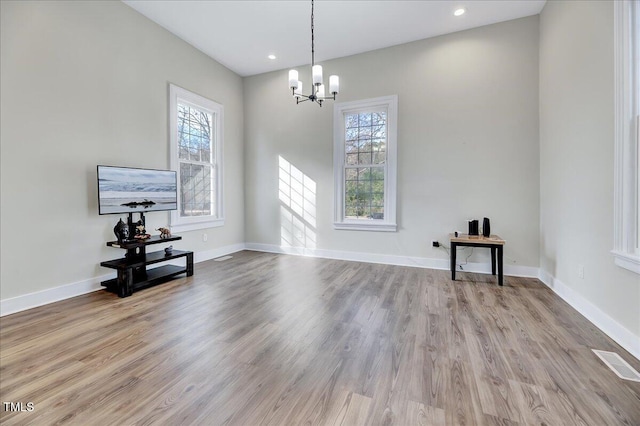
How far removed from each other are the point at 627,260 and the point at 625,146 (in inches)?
33.5

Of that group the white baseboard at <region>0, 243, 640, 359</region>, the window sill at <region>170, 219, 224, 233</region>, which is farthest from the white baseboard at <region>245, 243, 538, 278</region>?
the window sill at <region>170, 219, 224, 233</region>

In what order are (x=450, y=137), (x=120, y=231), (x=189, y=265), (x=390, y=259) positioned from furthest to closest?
(x=390, y=259)
(x=450, y=137)
(x=189, y=265)
(x=120, y=231)

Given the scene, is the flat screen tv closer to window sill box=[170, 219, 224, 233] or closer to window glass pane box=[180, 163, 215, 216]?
window sill box=[170, 219, 224, 233]

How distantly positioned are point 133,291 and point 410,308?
3.05 metres

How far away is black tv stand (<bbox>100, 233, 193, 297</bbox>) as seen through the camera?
9.91ft

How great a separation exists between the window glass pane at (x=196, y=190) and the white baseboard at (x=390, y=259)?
4.18 ft

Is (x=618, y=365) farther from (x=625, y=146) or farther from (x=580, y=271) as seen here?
(x=625, y=146)

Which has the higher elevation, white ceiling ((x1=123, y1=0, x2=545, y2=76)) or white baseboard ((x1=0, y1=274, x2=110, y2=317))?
white ceiling ((x1=123, y1=0, x2=545, y2=76))

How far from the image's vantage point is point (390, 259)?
4504 mm

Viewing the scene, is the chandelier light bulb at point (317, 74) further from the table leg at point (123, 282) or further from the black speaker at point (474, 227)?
the table leg at point (123, 282)

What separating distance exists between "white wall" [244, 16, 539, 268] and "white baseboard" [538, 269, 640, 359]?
29.4 inches

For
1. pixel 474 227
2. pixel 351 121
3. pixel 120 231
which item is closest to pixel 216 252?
pixel 120 231

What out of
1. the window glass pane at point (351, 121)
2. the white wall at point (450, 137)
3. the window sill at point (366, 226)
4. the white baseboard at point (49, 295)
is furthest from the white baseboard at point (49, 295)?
the window glass pane at point (351, 121)

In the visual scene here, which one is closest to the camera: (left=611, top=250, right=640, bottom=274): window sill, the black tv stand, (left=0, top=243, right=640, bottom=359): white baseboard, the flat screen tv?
(left=611, top=250, right=640, bottom=274): window sill
